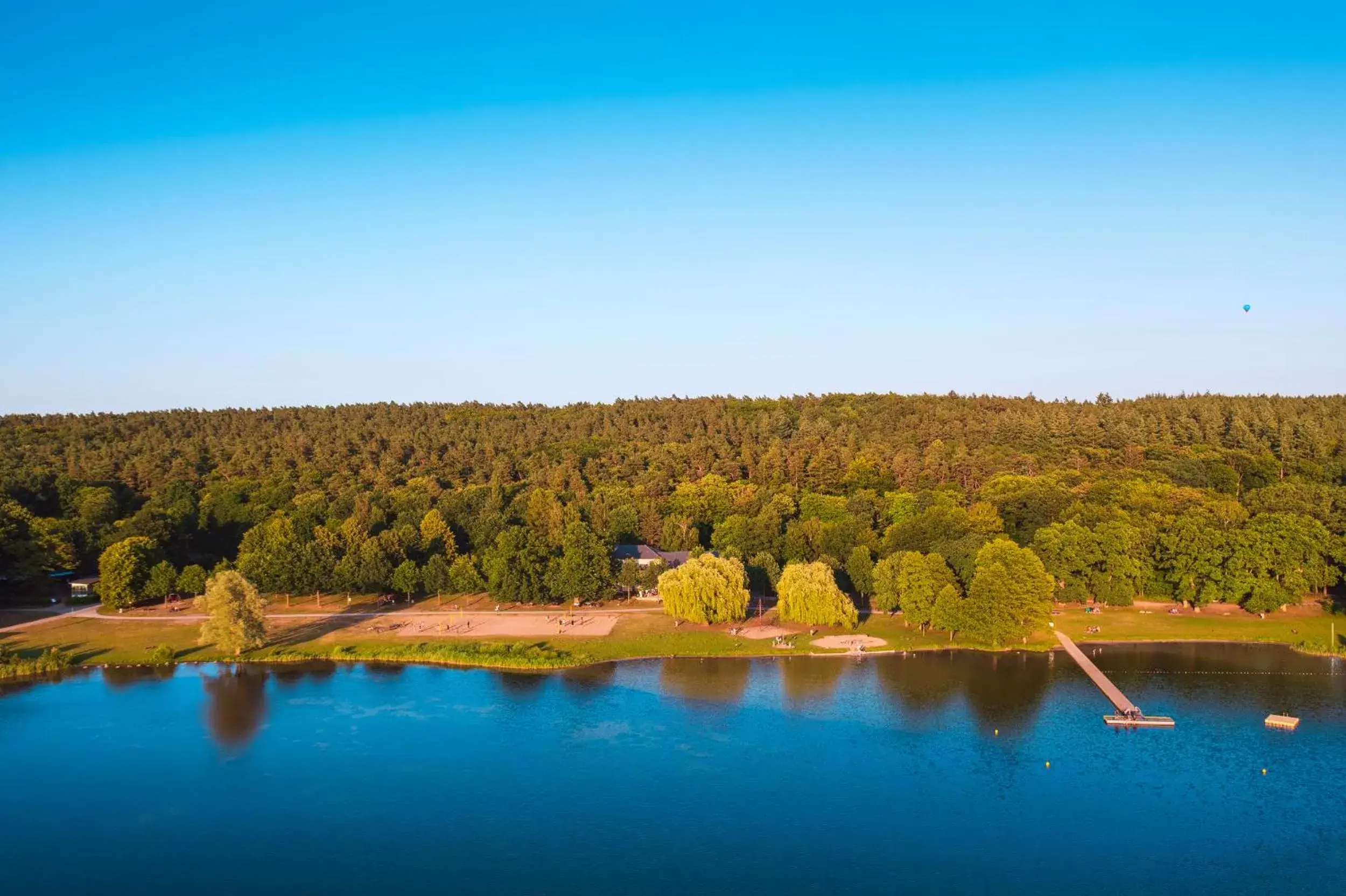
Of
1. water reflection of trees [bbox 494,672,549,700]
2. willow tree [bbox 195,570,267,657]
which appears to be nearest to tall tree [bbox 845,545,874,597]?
water reflection of trees [bbox 494,672,549,700]

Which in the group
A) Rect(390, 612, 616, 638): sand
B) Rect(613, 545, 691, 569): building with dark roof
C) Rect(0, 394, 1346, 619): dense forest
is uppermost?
Rect(0, 394, 1346, 619): dense forest

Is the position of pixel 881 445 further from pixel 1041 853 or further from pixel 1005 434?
pixel 1041 853

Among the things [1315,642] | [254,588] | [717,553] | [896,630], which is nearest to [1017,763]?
[896,630]

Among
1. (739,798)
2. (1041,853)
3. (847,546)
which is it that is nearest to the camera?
(1041,853)

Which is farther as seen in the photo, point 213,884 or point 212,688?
point 212,688

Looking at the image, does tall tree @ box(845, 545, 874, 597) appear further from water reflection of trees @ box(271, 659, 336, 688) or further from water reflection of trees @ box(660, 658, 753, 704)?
water reflection of trees @ box(271, 659, 336, 688)

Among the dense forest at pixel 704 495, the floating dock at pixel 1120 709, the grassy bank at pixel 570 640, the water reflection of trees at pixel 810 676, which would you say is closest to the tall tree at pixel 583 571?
the dense forest at pixel 704 495
